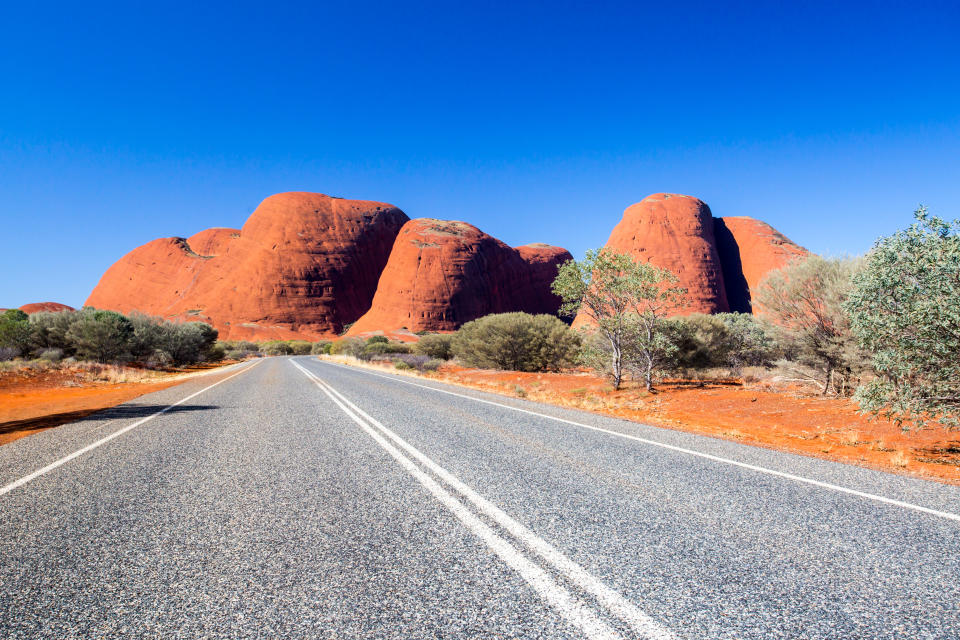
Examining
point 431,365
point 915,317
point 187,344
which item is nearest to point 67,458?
point 915,317

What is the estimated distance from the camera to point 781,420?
10.5 m

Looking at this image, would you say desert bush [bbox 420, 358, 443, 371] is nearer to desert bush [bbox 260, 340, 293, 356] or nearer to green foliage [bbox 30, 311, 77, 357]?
green foliage [bbox 30, 311, 77, 357]

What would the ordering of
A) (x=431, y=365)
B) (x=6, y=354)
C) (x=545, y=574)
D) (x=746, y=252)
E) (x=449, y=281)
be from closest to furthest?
(x=545, y=574) → (x=6, y=354) → (x=431, y=365) → (x=746, y=252) → (x=449, y=281)

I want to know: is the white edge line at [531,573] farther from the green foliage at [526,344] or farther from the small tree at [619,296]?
the green foliage at [526,344]

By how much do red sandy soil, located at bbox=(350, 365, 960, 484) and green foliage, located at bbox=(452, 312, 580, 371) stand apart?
7908 millimetres

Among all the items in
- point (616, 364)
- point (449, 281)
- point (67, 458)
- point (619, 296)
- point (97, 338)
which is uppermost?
point (449, 281)

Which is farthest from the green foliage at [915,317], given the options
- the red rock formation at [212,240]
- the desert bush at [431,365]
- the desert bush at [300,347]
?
the red rock formation at [212,240]

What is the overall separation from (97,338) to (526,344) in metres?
26.8

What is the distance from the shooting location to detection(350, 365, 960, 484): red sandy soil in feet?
21.8

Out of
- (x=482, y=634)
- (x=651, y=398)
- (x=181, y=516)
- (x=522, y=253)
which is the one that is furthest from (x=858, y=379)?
(x=522, y=253)

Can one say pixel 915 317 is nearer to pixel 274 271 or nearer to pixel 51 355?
pixel 51 355

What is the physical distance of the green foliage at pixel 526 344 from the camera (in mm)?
26750

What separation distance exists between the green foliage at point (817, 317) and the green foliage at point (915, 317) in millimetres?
5124

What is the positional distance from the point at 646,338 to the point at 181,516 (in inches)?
635
